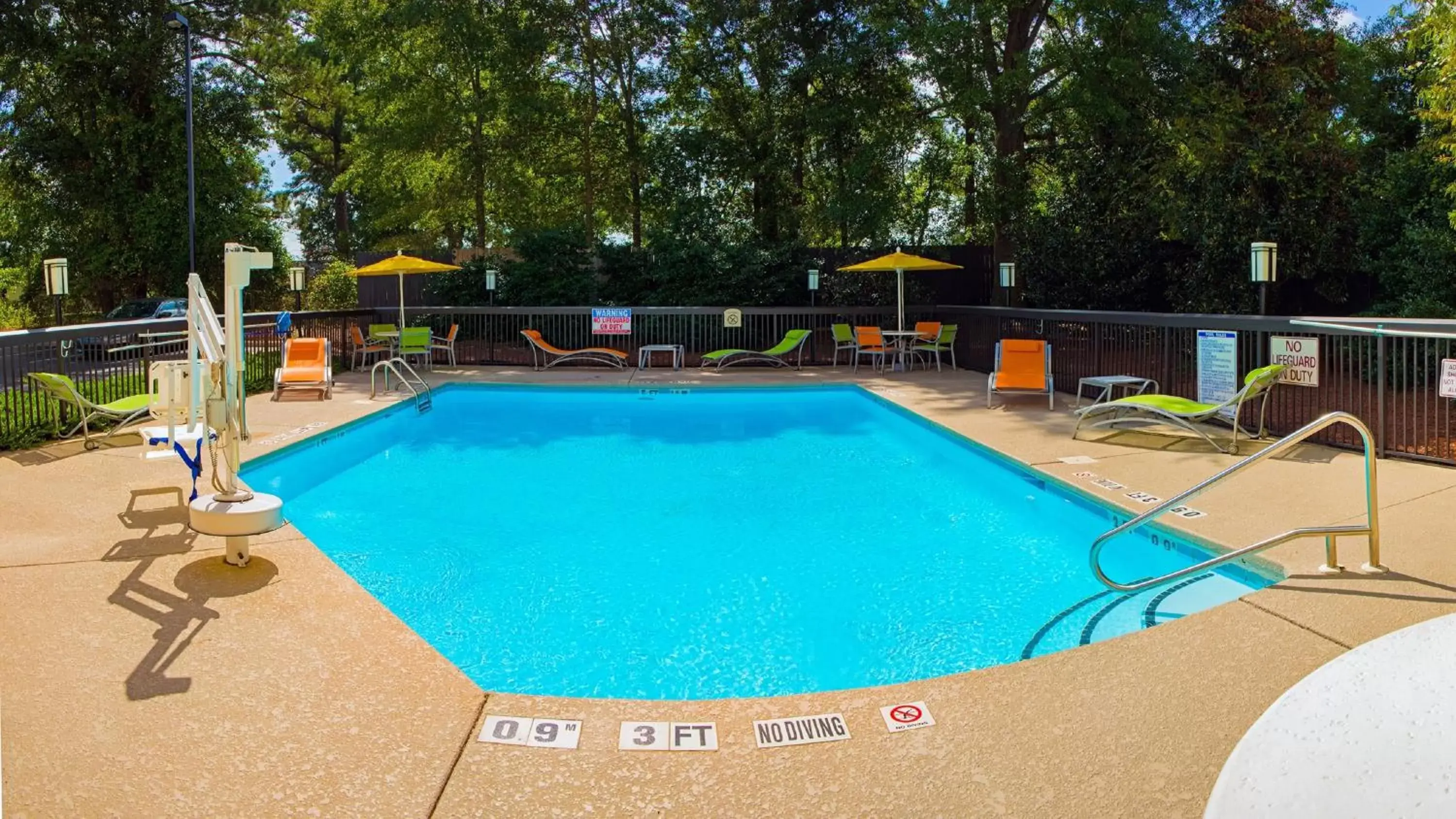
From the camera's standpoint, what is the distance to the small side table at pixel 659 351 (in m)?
15.8

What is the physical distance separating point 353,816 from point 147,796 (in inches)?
23.5

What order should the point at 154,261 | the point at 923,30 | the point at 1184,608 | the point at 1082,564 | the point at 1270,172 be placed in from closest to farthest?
the point at 1184,608
the point at 1082,564
the point at 1270,172
the point at 923,30
the point at 154,261

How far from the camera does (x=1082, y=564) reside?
592 centimetres

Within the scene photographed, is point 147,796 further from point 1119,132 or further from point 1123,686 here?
point 1119,132

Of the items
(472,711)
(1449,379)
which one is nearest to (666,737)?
(472,711)

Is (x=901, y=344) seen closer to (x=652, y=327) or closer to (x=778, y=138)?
(x=652, y=327)

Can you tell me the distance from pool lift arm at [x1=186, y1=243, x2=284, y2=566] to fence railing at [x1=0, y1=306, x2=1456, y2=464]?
15.1 ft

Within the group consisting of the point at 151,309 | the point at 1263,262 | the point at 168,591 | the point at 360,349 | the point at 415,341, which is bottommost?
the point at 168,591

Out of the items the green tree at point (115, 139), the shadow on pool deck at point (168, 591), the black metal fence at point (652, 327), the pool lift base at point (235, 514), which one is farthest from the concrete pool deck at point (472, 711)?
the green tree at point (115, 139)

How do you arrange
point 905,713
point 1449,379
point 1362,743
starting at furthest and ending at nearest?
point 1449,379
point 905,713
point 1362,743

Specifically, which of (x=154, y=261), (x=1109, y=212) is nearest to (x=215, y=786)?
(x=1109, y=212)

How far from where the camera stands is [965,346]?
15.9 m

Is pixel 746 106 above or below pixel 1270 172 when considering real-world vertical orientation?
above

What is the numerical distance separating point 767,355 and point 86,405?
944 centimetres
